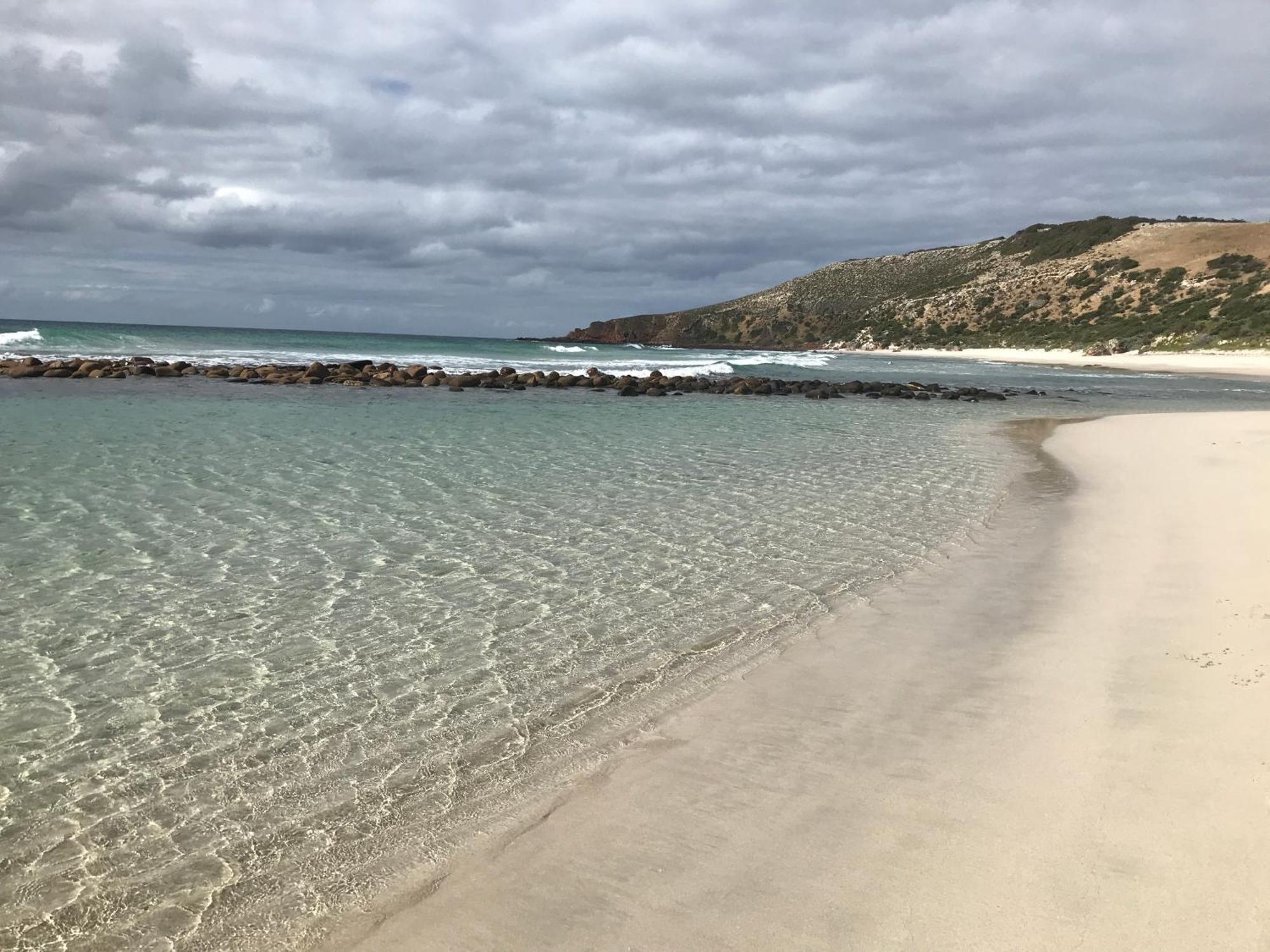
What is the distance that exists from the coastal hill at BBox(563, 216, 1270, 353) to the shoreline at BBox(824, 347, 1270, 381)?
2303mm

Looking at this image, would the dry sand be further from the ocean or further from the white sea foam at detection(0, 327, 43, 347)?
the white sea foam at detection(0, 327, 43, 347)

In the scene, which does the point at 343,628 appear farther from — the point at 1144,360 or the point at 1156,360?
the point at 1144,360

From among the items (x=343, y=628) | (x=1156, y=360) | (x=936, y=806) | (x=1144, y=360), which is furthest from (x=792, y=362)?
(x=936, y=806)

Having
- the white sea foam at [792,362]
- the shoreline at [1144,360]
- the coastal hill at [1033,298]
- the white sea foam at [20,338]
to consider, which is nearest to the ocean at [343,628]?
the white sea foam at [792,362]

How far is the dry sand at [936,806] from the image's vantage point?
3.22 m

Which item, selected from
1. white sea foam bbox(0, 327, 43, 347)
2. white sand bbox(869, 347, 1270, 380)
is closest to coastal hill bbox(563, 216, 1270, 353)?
white sand bbox(869, 347, 1270, 380)

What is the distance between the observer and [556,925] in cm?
325

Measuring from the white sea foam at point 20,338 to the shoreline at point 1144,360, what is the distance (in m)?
71.4

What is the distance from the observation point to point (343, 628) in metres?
6.52

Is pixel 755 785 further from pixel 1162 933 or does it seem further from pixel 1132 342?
pixel 1132 342

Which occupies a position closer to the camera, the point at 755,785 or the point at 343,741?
the point at 755,785

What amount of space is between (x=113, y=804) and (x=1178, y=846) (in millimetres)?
4685

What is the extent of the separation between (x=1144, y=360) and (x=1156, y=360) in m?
1.78

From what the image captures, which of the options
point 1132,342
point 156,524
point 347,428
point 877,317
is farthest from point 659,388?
point 877,317
